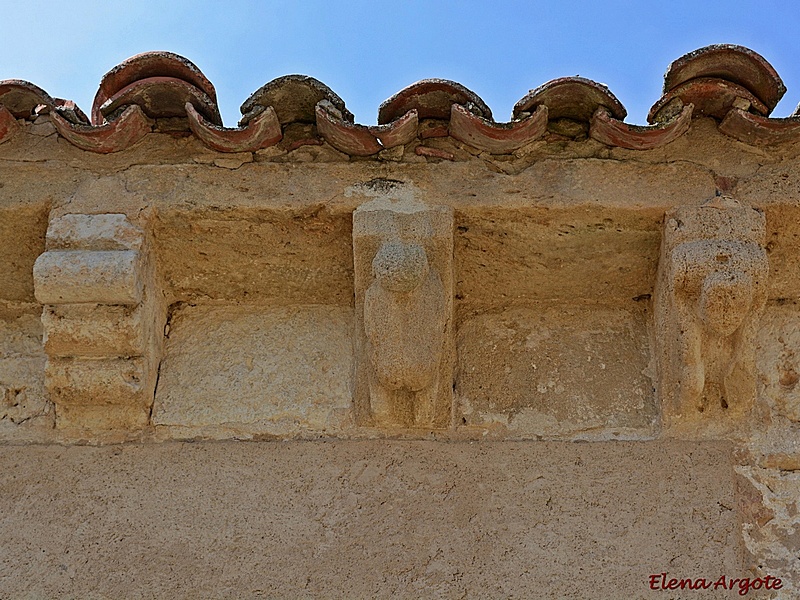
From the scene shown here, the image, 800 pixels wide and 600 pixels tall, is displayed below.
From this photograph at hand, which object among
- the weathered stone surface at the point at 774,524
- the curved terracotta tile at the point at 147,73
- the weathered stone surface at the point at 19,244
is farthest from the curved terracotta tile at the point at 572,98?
the weathered stone surface at the point at 19,244

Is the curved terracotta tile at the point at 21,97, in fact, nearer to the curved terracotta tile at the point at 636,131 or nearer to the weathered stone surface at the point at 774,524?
the curved terracotta tile at the point at 636,131

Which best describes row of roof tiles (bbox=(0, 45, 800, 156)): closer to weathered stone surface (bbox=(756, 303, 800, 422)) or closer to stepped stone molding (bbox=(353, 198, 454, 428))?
stepped stone molding (bbox=(353, 198, 454, 428))

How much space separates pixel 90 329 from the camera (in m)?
2.57

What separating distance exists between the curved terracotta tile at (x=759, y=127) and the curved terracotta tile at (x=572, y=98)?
0.30 metres

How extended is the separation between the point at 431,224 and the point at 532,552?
891mm

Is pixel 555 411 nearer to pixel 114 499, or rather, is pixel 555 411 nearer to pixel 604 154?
pixel 604 154

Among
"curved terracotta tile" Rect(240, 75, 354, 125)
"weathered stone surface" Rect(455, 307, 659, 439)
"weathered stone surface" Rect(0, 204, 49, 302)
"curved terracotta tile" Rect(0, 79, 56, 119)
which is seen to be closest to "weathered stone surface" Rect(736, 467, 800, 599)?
"weathered stone surface" Rect(455, 307, 659, 439)

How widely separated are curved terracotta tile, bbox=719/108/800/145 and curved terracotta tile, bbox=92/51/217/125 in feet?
4.77

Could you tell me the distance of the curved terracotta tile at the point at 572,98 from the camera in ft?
8.81

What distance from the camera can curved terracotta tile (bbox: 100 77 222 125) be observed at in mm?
2725

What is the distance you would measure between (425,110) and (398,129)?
13cm

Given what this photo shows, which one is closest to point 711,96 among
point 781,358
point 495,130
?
point 495,130

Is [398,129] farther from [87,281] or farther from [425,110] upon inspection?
[87,281]

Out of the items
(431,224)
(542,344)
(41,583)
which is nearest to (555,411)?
(542,344)
